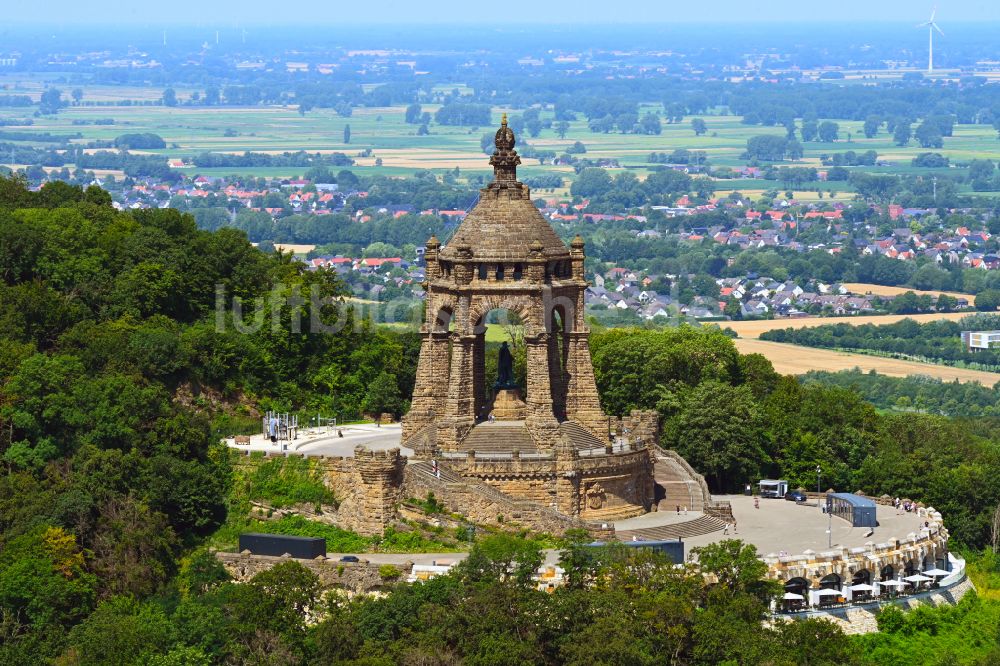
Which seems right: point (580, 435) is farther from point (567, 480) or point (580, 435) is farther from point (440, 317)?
point (440, 317)

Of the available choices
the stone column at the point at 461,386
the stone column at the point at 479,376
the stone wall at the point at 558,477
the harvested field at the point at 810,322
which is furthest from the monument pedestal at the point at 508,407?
the harvested field at the point at 810,322

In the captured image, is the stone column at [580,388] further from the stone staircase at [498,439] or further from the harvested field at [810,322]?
the harvested field at [810,322]

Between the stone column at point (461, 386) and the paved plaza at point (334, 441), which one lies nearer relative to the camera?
the stone column at point (461, 386)

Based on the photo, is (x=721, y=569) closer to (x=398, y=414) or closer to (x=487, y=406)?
(x=487, y=406)

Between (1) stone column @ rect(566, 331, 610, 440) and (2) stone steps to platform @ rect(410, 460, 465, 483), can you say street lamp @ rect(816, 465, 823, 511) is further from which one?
(2) stone steps to platform @ rect(410, 460, 465, 483)

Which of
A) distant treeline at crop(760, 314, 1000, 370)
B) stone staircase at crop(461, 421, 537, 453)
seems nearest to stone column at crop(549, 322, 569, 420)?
stone staircase at crop(461, 421, 537, 453)

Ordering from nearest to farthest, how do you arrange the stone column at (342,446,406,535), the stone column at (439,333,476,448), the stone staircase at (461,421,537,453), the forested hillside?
the forested hillside
the stone column at (342,446,406,535)
the stone staircase at (461,421,537,453)
the stone column at (439,333,476,448)

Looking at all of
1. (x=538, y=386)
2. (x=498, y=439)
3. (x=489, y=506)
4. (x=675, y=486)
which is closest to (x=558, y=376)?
(x=538, y=386)
